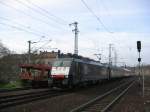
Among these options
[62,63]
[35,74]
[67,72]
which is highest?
[62,63]

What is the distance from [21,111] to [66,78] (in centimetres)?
1477

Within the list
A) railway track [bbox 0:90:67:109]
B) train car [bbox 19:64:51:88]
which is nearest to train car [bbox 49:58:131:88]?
railway track [bbox 0:90:67:109]

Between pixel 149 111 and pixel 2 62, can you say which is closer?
pixel 149 111

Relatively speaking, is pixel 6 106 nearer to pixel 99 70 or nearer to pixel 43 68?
pixel 43 68

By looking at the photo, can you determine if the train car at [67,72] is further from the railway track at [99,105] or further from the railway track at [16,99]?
the railway track at [99,105]

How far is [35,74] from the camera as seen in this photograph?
3938 cm

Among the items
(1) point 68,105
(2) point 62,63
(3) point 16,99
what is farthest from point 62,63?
(1) point 68,105

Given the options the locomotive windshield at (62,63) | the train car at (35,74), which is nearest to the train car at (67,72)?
the locomotive windshield at (62,63)

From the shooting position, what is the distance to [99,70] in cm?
4675

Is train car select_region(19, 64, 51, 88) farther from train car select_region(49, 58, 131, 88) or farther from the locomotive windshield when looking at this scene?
the locomotive windshield

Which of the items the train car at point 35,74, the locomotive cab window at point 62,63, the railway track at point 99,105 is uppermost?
the locomotive cab window at point 62,63

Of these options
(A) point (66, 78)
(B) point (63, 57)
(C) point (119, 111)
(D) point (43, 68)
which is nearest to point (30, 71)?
(D) point (43, 68)

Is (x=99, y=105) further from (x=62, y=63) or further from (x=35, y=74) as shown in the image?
(x=35, y=74)

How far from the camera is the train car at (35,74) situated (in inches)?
1543
